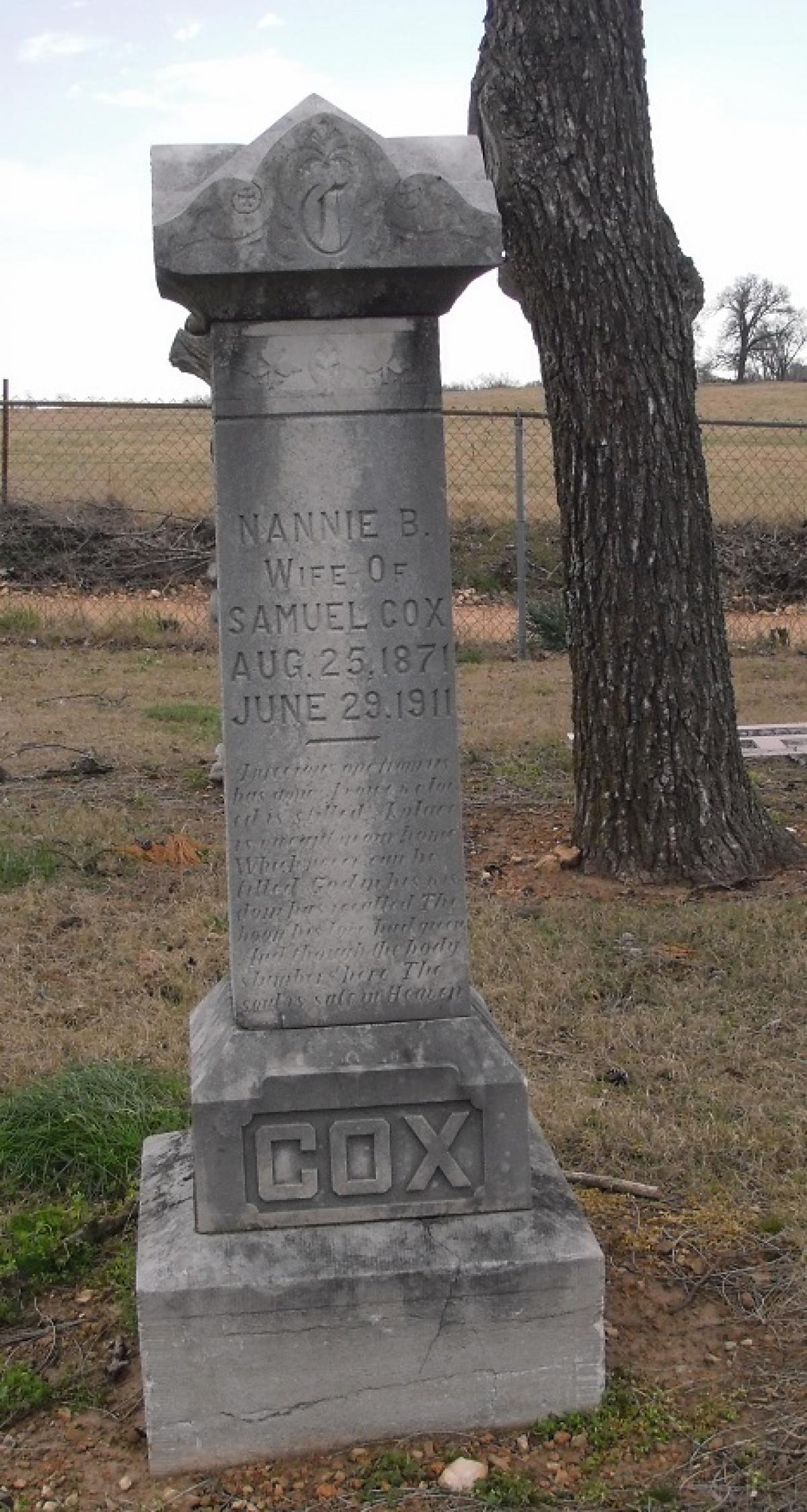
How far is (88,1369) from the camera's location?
3.00 metres

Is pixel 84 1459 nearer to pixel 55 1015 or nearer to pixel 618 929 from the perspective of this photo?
pixel 55 1015

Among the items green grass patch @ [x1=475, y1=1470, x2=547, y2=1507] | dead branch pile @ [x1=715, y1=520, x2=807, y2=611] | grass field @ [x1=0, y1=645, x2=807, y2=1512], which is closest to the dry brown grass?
grass field @ [x1=0, y1=645, x2=807, y2=1512]

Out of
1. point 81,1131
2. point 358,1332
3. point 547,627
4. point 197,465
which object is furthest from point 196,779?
point 197,465

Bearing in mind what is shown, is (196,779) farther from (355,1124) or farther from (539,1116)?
(355,1124)

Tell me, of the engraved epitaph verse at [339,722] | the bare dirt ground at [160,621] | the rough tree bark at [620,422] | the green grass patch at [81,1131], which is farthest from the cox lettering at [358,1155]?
the bare dirt ground at [160,621]

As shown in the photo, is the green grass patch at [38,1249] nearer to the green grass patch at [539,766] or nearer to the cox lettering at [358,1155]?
the cox lettering at [358,1155]

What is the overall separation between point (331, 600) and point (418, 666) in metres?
0.21

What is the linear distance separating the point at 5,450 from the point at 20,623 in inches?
61.1

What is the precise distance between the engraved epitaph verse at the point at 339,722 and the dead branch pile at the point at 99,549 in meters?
12.0

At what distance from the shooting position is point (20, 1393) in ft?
9.57

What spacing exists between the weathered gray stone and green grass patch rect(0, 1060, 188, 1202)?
0.93 metres

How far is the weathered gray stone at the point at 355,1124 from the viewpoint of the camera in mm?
2773

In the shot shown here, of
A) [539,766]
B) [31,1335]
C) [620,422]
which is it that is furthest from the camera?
[539,766]

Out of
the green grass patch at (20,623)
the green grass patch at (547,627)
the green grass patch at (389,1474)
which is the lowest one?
the green grass patch at (389,1474)
